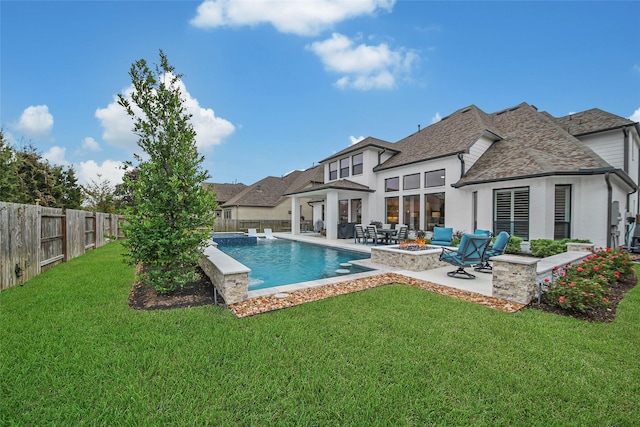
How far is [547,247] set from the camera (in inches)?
407

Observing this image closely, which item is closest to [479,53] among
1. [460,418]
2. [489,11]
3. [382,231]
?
[489,11]

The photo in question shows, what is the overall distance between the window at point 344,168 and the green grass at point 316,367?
16788mm

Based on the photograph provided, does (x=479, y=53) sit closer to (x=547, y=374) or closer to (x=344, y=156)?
(x=344, y=156)

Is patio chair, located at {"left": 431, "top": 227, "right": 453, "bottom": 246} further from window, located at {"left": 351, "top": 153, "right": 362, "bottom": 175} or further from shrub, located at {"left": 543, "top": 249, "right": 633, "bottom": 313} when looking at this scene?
window, located at {"left": 351, "top": 153, "right": 362, "bottom": 175}

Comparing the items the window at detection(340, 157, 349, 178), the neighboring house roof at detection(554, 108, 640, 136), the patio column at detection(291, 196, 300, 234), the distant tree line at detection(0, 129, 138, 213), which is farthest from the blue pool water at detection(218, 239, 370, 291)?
the neighboring house roof at detection(554, 108, 640, 136)

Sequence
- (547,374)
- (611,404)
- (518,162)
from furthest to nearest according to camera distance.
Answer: (518,162) → (547,374) → (611,404)

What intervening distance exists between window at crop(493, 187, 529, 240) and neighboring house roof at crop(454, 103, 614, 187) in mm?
882

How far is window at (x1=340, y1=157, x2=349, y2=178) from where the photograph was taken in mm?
20875

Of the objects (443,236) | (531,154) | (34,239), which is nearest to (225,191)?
(34,239)

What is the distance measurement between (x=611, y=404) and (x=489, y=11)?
13.5 meters

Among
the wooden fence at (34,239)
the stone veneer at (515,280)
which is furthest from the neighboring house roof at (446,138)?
the wooden fence at (34,239)

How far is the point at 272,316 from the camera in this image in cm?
451

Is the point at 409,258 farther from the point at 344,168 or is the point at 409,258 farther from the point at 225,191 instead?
the point at 225,191

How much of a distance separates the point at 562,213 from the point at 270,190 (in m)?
25.8
